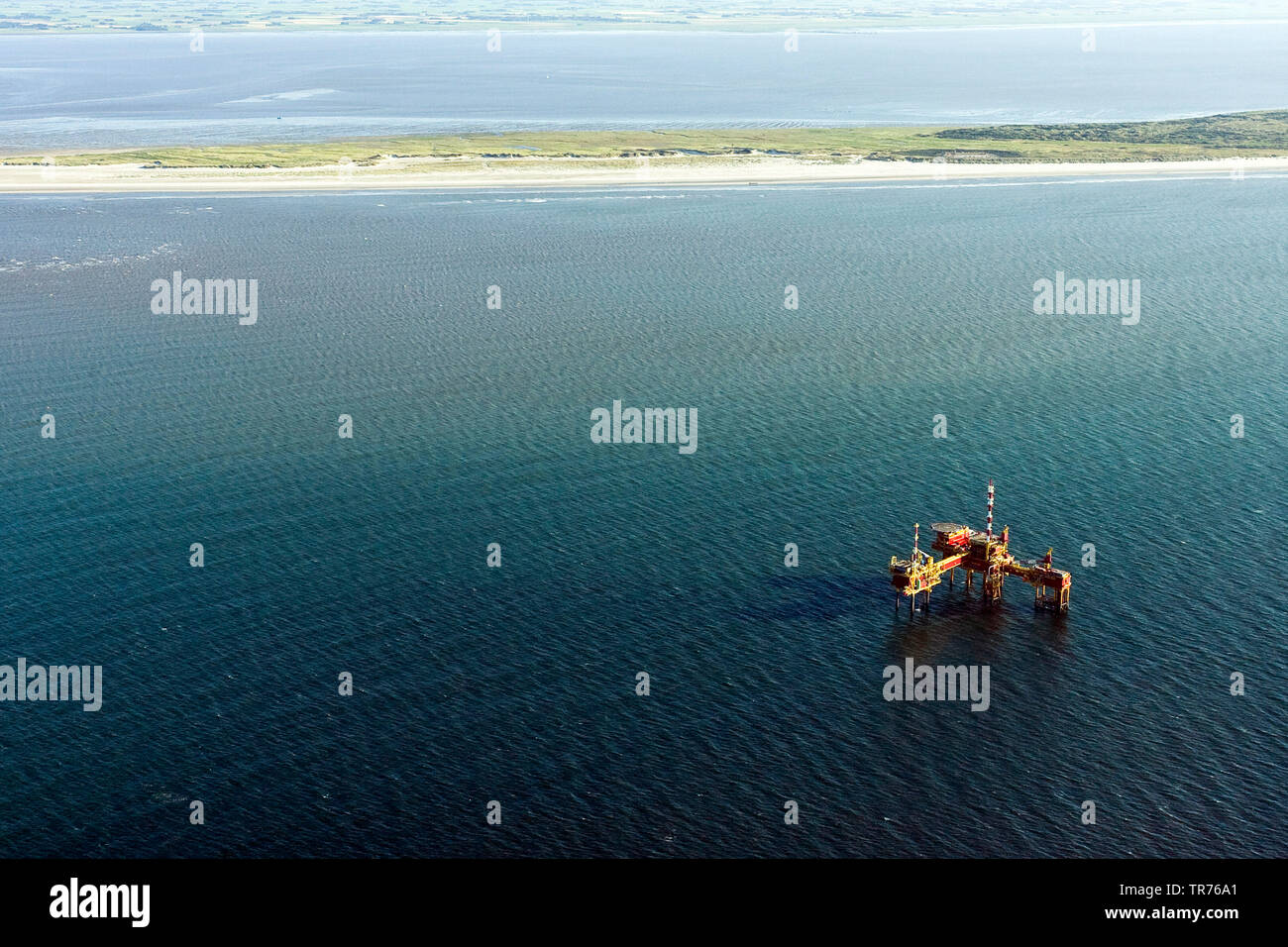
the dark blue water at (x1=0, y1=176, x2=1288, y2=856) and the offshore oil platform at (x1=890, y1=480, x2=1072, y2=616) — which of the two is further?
the offshore oil platform at (x1=890, y1=480, x2=1072, y2=616)

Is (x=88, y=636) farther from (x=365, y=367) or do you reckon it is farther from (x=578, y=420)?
(x=365, y=367)

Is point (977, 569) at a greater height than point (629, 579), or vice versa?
point (977, 569)

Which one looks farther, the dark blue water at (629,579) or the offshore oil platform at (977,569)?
the offshore oil platform at (977,569)

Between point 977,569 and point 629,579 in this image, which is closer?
point 977,569

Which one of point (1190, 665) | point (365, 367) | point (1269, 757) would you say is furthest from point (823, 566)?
point (365, 367)
